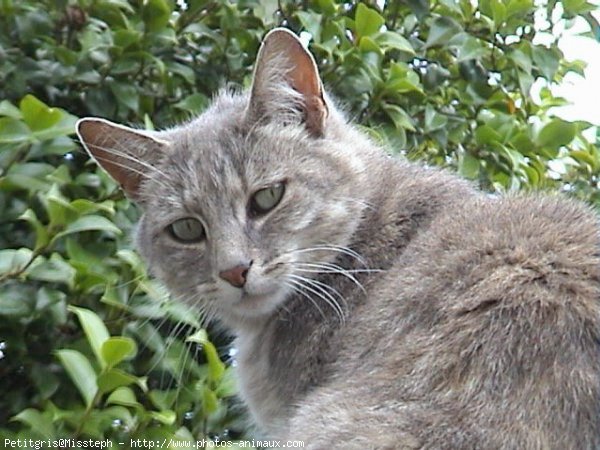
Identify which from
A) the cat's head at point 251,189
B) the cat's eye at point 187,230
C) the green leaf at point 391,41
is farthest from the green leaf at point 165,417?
the green leaf at point 391,41

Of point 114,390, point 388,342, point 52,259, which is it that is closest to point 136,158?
point 52,259

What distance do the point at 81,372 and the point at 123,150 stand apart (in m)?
0.46

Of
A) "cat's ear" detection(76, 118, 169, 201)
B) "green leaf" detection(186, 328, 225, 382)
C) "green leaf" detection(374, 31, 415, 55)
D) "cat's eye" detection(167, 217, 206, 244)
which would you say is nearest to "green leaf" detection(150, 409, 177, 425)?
"green leaf" detection(186, 328, 225, 382)

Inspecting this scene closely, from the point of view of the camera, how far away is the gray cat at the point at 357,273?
4.98ft

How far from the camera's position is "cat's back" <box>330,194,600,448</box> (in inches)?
58.7

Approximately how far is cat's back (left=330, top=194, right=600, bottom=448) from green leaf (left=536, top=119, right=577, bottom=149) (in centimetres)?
A: 46

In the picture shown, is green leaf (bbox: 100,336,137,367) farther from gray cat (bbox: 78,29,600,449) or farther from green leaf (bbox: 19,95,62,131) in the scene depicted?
green leaf (bbox: 19,95,62,131)

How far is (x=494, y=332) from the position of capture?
1.56m

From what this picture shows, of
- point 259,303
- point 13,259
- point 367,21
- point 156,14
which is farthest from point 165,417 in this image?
point 367,21

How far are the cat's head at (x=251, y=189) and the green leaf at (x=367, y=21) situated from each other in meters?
0.20

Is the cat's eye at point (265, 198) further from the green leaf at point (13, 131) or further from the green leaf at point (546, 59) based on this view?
the green leaf at point (546, 59)

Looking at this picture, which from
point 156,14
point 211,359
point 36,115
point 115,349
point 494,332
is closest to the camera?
point 494,332

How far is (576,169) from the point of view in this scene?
254 centimetres

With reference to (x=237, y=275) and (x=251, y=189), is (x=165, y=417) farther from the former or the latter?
(x=251, y=189)
